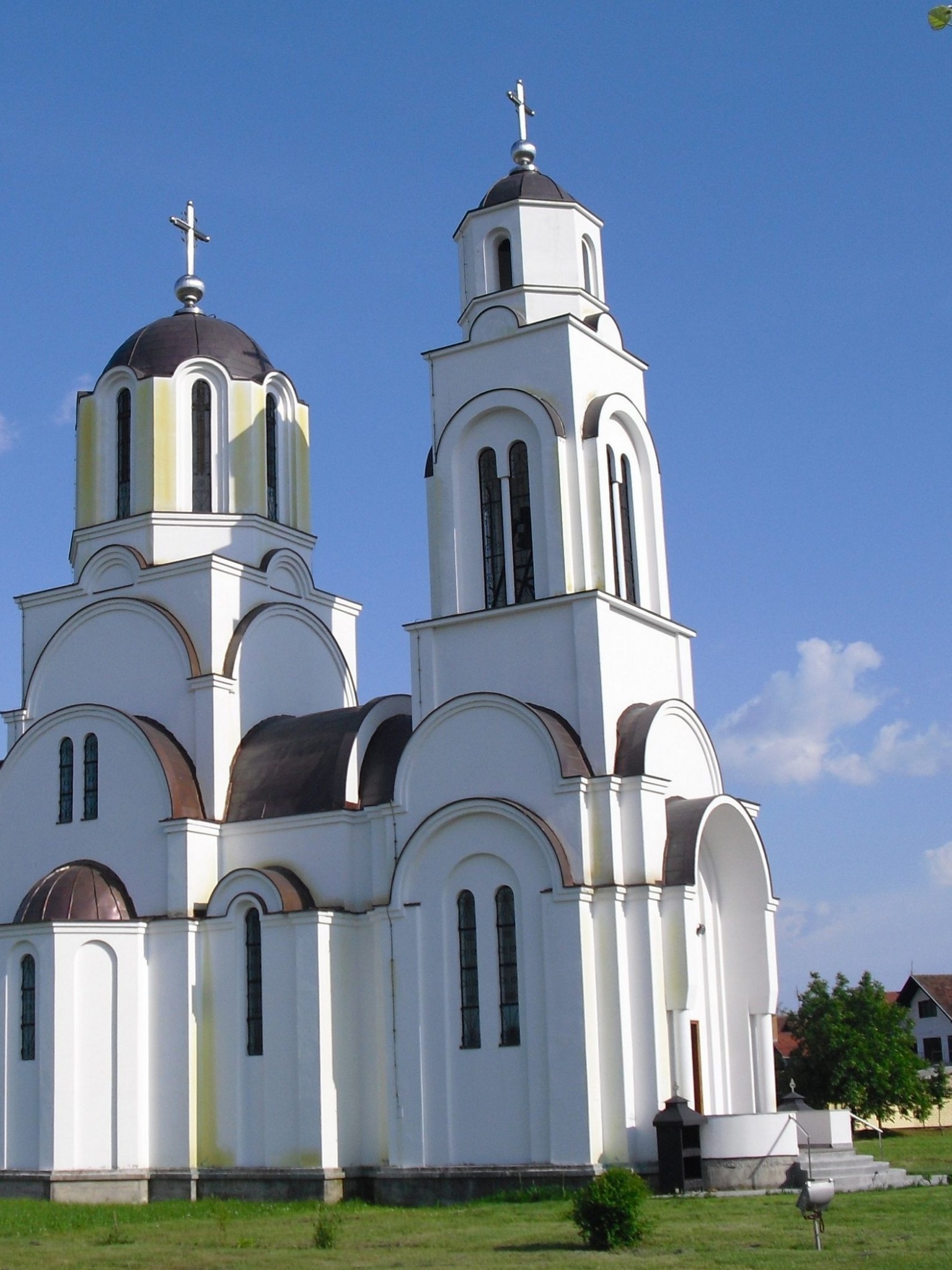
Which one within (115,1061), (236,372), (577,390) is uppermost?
(236,372)

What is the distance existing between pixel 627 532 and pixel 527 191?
5615 millimetres

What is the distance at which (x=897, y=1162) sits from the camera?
26.7 m

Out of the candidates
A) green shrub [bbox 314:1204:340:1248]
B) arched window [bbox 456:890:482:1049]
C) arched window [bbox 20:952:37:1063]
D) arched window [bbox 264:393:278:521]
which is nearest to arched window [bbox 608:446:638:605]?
arched window [bbox 456:890:482:1049]

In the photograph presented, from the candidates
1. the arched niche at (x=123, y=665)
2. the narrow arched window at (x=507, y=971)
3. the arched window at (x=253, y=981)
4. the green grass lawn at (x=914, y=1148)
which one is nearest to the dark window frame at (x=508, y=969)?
the narrow arched window at (x=507, y=971)

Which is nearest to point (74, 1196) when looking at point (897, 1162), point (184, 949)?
point (184, 949)

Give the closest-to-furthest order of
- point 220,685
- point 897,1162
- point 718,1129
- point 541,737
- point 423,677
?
point 718,1129, point 541,737, point 423,677, point 220,685, point 897,1162

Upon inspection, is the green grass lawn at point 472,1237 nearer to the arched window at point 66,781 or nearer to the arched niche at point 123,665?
the arched window at point 66,781

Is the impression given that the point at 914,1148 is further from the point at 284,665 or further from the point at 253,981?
the point at 284,665

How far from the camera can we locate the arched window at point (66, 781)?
1005 inches

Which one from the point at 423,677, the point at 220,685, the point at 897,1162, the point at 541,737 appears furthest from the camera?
the point at 897,1162

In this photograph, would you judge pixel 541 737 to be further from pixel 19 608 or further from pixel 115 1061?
pixel 19 608

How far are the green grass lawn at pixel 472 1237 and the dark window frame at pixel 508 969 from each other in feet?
7.17

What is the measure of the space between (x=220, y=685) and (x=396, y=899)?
4.95 meters

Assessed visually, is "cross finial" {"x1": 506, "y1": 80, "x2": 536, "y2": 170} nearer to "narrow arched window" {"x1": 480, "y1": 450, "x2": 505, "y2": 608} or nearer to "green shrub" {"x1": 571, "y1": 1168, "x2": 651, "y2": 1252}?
"narrow arched window" {"x1": 480, "y1": 450, "x2": 505, "y2": 608}
